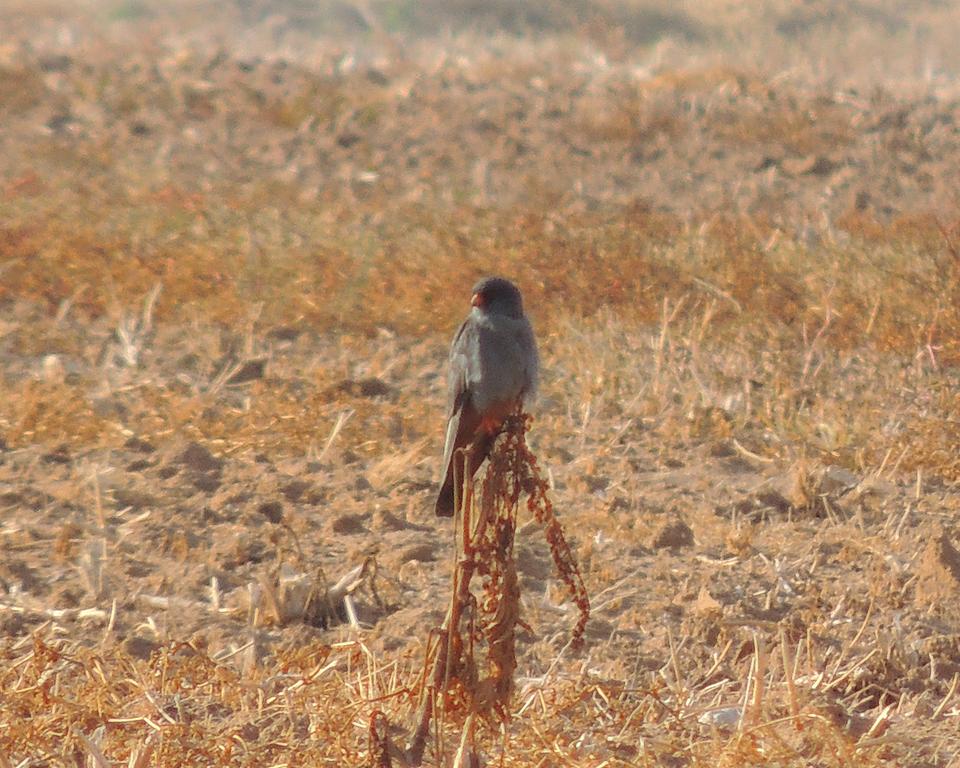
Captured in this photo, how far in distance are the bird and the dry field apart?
0.60 m

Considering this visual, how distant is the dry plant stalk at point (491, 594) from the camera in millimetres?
3133

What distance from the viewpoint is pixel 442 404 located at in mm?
6184

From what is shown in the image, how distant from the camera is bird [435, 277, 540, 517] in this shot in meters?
3.46

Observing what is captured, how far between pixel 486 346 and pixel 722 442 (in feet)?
7.69

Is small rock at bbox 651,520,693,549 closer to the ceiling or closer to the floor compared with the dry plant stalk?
closer to the floor

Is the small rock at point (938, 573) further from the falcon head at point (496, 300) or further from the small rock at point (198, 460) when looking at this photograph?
the small rock at point (198, 460)

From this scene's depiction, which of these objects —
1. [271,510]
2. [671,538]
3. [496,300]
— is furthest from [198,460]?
[496,300]

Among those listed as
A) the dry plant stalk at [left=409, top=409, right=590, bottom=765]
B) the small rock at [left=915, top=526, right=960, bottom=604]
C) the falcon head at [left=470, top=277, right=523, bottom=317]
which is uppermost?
the falcon head at [left=470, top=277, right=523, bottom=317]

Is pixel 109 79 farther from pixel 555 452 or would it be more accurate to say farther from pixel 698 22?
pixel 698 22

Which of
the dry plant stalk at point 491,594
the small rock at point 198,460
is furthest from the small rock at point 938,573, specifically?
the small rock at point 198,460

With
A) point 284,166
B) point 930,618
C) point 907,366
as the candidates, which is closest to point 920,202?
point 907,366

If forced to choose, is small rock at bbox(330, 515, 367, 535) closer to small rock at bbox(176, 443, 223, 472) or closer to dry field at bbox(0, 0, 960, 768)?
dry field at bbox(0, 0, 960, 768)

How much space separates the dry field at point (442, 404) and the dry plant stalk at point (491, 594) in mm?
148

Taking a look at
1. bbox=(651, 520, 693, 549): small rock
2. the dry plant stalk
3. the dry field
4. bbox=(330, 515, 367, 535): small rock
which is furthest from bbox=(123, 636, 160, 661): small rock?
bbox=(651, 520, 693, 549): small rock
